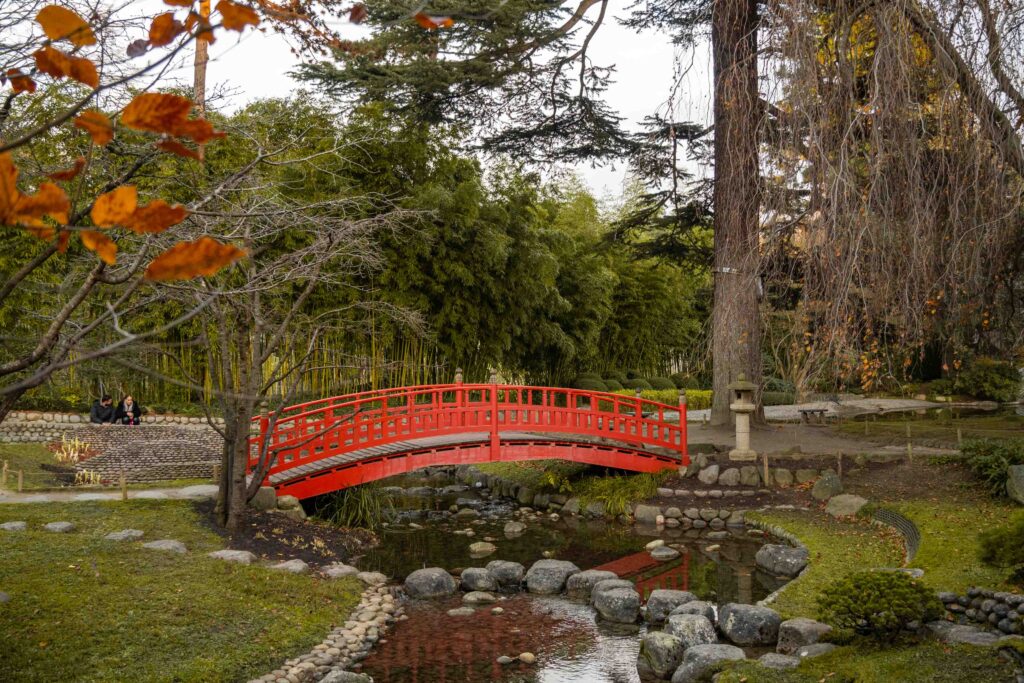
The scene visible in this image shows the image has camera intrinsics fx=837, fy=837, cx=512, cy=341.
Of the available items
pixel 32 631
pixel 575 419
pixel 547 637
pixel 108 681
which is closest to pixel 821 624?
pixel 547 637

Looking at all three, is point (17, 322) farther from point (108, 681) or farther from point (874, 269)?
point (874, 269)

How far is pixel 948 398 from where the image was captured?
22688 millimetres

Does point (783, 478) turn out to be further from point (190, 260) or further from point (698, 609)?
point (190, 260)

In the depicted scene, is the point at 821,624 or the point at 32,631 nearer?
the point at 32,631

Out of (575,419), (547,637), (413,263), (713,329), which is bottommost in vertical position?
(547,637)

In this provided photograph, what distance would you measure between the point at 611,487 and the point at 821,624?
5.78m

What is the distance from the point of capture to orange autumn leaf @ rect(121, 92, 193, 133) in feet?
4.93

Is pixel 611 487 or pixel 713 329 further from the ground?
pixel 713 329

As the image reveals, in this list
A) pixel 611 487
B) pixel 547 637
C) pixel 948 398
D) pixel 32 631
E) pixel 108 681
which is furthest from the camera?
pixel 948 398

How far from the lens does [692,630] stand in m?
6.30

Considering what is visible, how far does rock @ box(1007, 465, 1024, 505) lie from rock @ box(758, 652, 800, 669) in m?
4.29

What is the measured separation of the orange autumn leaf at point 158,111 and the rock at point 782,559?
26.5 ft

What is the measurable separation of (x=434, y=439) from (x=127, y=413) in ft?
20.8

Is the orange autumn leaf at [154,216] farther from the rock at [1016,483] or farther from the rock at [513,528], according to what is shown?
the rock at [513,528]
